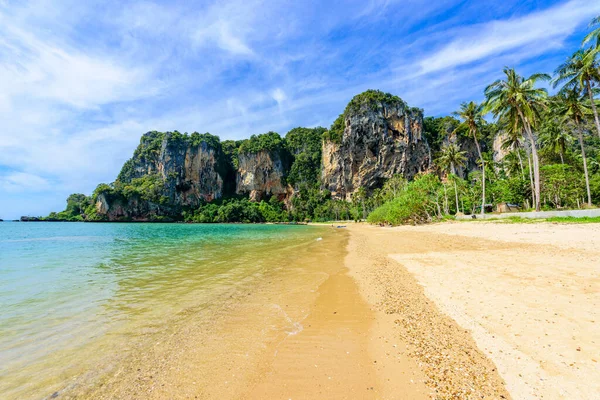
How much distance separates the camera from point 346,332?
17.5 ft

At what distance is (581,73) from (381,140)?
76.0 meters

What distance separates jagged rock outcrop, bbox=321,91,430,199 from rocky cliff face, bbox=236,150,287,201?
4148 centimetres

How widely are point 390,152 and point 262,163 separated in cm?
6409

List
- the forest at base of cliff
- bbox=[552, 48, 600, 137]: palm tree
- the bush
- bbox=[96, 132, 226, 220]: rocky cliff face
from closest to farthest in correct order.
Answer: bbox=[552, 48, 600, 137]: palm tree
the bush
the forest at base of cliff
bbox=[96, 132, 226, 220]: rocky cliff face

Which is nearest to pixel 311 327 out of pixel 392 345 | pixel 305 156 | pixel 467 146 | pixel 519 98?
pixel 392 345

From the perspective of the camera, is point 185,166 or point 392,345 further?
point 185,166

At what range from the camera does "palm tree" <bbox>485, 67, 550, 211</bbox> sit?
27391 millimetres

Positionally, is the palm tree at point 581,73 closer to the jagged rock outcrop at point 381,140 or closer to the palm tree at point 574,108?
the palm tree at point 574,108

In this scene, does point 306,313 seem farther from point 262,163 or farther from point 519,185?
point 262,163

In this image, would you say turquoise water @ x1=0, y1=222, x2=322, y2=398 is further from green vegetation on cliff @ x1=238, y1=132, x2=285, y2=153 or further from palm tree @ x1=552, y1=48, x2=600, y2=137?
green vegetation on cliff @ x1=238, y1=132, x2=285, y2=153

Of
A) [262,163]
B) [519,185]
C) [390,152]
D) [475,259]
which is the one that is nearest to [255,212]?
[262,163]

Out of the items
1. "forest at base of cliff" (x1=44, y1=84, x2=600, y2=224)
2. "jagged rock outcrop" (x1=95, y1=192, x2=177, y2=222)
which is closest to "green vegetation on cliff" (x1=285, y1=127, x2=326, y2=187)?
"forest at base of cliff" (x1=44, y1=84, x2=600, y2=224)

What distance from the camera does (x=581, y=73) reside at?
25.1 metres

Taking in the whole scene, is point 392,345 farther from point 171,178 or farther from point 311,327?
point 171,178
